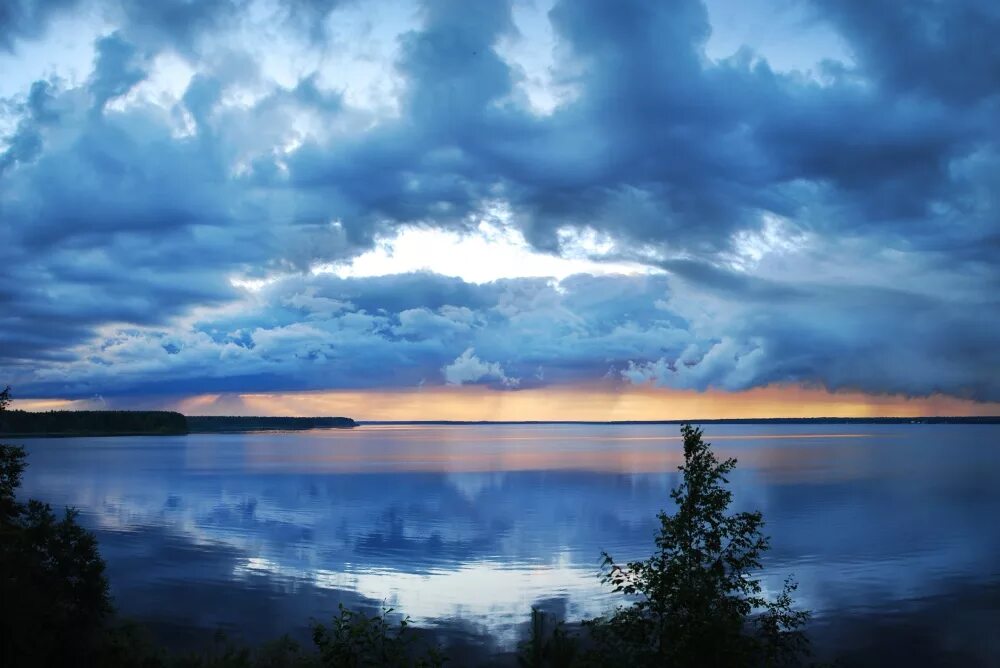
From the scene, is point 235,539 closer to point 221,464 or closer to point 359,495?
point 359,495

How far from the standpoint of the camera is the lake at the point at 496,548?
3259cm

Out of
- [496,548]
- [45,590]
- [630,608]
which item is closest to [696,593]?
[630,608]

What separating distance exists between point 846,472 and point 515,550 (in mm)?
88695

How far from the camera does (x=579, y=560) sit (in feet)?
155

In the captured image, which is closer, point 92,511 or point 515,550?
point 515,550

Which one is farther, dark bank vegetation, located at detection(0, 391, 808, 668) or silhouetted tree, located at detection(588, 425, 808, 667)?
dark bank vegetation, located at detection(0, 391, 808, 668)

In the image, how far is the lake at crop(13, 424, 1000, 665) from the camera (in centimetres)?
3259

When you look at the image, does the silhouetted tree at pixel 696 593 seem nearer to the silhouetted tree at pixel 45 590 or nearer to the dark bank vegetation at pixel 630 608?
the dark bank vegetation at pixel 630 608

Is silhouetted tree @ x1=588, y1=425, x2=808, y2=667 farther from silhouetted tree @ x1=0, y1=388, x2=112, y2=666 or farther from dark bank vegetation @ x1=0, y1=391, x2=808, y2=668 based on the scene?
silhouetted tree @ x1=0, y1=388, x2=112, y2=666

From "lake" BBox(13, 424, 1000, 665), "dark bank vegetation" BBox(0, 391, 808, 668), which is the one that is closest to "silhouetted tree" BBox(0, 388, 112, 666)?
"dark bank vegetation" BBox(0, 391, 808, 668)

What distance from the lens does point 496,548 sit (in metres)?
51.6

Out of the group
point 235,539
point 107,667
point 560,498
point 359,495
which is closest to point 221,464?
point 359,495

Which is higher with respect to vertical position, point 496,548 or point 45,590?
point 45,590

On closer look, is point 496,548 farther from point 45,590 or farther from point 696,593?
point 696,593
